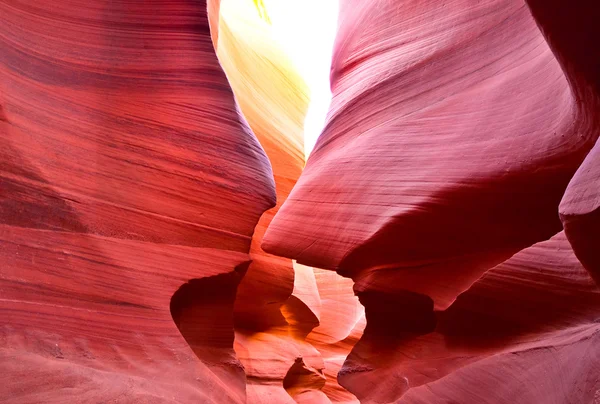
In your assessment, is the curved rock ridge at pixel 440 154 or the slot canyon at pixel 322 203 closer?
the slot canyon at pixel 322 203

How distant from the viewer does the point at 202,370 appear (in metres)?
3.13

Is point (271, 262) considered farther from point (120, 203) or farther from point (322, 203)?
point (120, 203)

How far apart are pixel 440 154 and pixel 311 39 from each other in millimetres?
8794

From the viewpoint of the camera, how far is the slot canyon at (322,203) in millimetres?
2635

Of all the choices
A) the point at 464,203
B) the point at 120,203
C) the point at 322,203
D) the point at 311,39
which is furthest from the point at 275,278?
the point at 311,39

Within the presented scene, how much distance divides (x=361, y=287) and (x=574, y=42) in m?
2.50

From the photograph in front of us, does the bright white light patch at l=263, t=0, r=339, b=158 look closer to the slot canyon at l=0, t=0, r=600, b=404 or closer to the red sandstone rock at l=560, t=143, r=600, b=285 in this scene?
the slot canyon at l=0, t=0, r=600, b=404

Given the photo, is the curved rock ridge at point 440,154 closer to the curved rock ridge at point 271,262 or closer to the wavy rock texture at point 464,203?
the wavy rock texture at point 464,203

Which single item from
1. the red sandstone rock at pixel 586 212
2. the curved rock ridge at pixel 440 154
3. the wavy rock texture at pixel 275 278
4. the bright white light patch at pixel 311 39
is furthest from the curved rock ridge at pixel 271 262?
the red sandstone rock at pixel 586 212

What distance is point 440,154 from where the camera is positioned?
346 centimetres

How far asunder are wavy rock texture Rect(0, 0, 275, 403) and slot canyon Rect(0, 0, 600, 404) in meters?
0.01

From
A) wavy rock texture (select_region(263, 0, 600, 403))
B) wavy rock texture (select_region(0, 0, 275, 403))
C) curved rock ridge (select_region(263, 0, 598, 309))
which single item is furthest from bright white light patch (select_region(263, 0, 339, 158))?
wavy rock texture (select_region(0, 0, 275, 403))

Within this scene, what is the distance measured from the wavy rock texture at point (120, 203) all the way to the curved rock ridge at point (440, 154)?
0.64 metres

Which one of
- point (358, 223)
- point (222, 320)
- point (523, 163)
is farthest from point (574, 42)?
point (222, 320)
